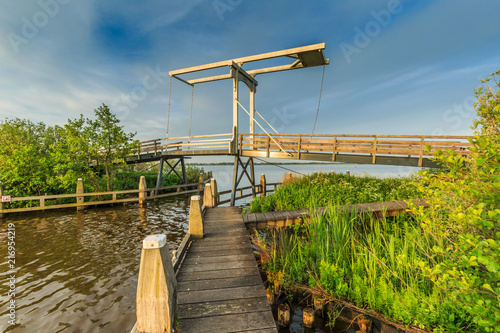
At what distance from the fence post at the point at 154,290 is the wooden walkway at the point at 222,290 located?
43 centimetres

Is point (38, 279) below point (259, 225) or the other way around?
below

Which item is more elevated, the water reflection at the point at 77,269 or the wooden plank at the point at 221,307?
the wooden plank at the point at 221,307

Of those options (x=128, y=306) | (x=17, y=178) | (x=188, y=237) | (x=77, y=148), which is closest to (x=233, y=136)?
(x=188, y=237)

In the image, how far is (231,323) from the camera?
8.95 feet

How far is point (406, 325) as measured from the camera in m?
2.81

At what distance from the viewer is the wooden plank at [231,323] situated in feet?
8.64

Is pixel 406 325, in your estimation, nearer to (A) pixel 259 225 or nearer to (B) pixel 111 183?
(A) pixel 259 225

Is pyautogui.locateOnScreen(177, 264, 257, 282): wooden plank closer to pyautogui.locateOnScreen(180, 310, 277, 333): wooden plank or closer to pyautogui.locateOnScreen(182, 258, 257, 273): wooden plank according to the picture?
pyautogui.locateOnScreen(182, 258, 257, 273): wooden plank

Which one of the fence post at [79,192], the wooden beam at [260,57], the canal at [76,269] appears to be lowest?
the canal at [76,269]

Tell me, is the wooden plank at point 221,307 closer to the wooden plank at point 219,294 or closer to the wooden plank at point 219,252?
the wooden plank at point 219,294

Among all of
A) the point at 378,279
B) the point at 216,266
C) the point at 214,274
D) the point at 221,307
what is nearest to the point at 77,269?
the point at 216,266

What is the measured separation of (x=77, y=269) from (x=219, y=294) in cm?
509

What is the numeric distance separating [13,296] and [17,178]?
35.9 ft

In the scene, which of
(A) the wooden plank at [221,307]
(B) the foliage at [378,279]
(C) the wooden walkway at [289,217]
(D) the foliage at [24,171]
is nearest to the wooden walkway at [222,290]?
(A) the wooden plank at [221,307]
